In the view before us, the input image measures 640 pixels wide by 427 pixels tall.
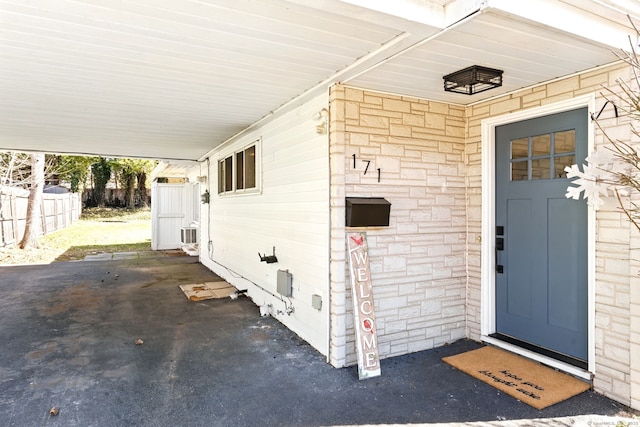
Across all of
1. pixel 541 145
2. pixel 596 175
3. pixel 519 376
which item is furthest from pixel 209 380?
pixel 541 145

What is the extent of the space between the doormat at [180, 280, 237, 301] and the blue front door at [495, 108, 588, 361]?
4.21 meters

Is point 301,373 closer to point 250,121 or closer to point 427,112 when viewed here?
point 427,112

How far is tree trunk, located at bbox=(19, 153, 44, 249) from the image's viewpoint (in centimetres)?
1084

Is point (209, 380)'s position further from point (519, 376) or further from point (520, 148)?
point (520, 148)

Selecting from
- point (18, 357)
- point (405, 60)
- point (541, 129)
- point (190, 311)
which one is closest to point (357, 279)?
point (405, 60)

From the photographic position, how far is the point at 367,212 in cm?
354

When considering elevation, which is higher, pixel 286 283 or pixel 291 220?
pixel 291 220

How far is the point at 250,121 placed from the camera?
5410 mm

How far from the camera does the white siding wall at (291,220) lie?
12.7ft

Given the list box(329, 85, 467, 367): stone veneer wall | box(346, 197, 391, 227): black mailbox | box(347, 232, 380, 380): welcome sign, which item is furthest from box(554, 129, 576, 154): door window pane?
box(347, 232, 380, 380): welcome sign

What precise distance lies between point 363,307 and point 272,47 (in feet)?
7.44

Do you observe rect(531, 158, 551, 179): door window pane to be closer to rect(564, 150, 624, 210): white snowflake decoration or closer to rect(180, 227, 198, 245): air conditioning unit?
rect(564, 150, 624, 210): white snowflake decoration

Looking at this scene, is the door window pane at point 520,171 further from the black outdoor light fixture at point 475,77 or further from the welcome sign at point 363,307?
the welcome sign at point 363,307

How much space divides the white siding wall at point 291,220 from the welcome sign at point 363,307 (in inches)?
12.3
